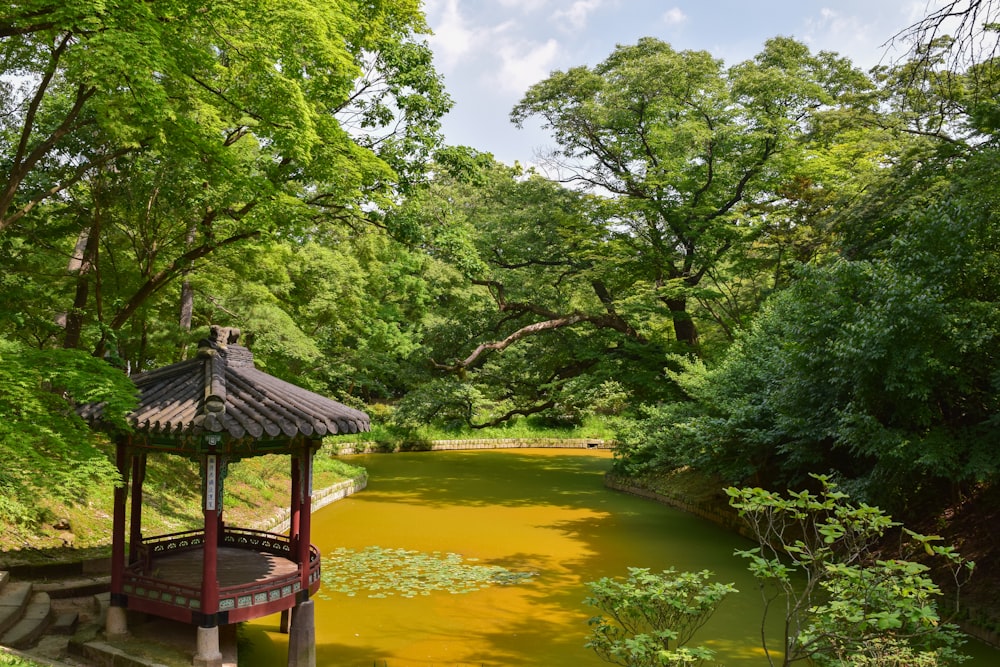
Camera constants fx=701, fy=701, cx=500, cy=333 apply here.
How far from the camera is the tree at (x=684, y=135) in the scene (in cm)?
1773

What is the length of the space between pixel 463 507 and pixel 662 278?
8.33 m

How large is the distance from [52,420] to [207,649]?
2.43m

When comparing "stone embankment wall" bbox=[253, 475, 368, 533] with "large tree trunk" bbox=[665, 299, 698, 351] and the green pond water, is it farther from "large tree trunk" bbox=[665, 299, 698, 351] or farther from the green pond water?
"large tree trunk" bbox=[665, 299, 698, 351]

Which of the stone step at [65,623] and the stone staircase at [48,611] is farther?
the stone step at [65,623]

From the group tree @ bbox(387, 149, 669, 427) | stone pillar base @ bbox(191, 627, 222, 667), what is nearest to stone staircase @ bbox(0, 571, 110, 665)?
stone pillar base @ bbox(191, 627, 222, 667)

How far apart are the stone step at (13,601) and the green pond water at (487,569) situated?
84.8 inches

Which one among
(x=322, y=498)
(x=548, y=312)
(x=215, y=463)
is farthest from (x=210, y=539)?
(x=548, y=312)

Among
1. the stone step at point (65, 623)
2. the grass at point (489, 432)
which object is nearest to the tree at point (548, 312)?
the grass at point (489, 432)

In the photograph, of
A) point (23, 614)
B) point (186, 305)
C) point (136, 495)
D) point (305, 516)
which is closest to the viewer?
point (23, 614)

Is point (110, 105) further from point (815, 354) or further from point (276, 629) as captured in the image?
point (815, 354)

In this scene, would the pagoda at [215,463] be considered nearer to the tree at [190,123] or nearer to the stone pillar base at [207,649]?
the stone pillar base at [207,649]

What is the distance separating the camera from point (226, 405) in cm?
639

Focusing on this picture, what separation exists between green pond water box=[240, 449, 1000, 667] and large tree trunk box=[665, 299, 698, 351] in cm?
486

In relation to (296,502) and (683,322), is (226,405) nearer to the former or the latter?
(296,502)
